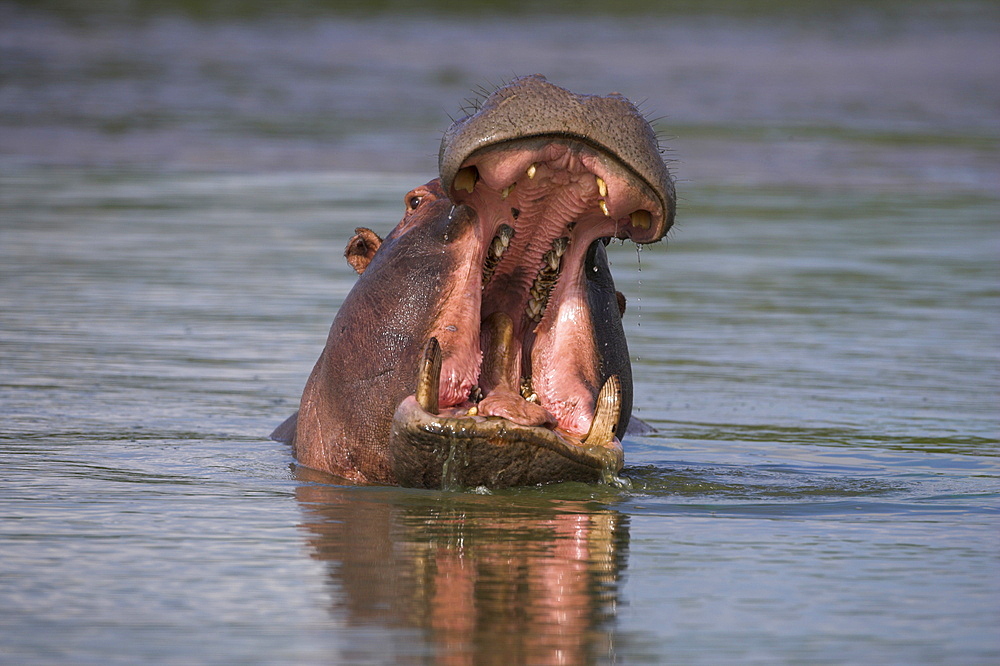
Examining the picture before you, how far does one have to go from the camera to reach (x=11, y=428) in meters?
6.27

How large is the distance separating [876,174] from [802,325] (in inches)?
293

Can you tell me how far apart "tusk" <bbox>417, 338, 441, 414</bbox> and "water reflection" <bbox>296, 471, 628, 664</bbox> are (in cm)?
36

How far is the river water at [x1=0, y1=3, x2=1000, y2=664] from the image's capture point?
385 centimetres

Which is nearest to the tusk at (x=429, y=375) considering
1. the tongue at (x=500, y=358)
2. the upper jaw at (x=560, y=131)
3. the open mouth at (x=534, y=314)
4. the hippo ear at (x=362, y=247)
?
the open mouth at (x=534, y=314)

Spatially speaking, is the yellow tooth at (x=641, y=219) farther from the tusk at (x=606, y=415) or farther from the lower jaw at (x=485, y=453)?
the lower jaw at (x=485, y=453)

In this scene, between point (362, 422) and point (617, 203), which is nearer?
point (617, 203)

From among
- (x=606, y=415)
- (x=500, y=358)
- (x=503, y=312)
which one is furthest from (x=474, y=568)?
(x=503, y=312)

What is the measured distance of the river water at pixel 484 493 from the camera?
385cm

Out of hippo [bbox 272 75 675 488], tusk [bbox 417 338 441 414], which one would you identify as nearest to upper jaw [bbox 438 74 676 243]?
hippo [bbox 272 75 675 488]

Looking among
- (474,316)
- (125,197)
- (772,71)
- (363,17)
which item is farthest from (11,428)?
(363,17)

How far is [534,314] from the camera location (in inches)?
202

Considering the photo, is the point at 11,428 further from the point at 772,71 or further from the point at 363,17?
the point at 363,17

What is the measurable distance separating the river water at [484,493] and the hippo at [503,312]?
0.66 feet

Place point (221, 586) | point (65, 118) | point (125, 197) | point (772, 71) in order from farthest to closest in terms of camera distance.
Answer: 1. point (772, 71)
2. point (65, 118)
3. point (125, 197)
4. point (221, 586)
